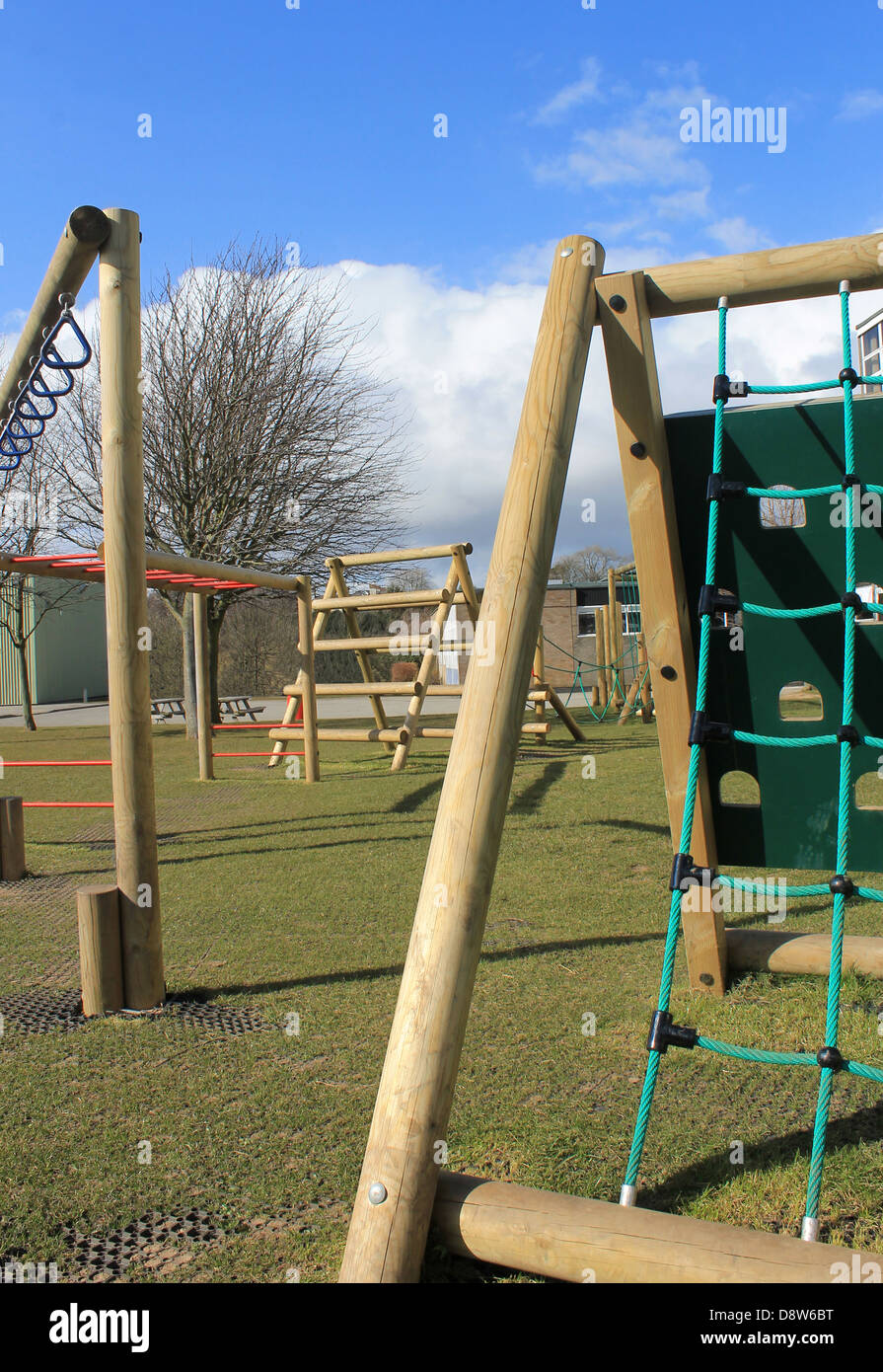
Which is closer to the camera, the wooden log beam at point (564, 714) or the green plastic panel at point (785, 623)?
the green plastic panel at point (785, 623)

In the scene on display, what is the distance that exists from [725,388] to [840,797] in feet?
3.66

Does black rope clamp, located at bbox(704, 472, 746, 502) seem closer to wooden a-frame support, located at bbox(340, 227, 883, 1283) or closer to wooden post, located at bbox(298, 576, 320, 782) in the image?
wooden a-frame support, located at bbox(340, 227, 883, 1283)

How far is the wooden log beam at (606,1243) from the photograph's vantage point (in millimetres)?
1557

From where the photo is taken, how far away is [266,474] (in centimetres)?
1600

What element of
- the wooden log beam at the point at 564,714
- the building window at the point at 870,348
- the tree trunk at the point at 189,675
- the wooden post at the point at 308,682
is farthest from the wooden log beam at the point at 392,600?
the building window at the point at 870,348

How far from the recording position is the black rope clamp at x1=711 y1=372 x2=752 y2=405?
2.60m

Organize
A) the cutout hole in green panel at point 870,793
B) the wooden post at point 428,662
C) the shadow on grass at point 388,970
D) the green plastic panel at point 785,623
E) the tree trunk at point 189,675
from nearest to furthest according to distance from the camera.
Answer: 1. the green plastic panel at point 785,623
2. the shadow on grass at point 388,970
3. the cutout hole in green panel at point 870,793
4. the wooden post at point 428,662
5. the tree trunk at point 189,675

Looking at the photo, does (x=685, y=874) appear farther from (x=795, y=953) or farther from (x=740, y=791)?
(x=740, y=791)


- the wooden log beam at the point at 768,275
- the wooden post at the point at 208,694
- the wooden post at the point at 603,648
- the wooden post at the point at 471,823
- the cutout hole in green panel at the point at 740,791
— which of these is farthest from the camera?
the wooden post at the point at 603,648

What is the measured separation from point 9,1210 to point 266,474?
48.3ft

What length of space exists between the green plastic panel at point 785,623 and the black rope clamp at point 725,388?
90mm

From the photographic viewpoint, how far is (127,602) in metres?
3.34

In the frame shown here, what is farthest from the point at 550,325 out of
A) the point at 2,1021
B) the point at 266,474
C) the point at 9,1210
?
the point at 266,474

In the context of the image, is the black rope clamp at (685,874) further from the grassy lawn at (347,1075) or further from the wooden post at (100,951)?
the wooden post at (100,951)
